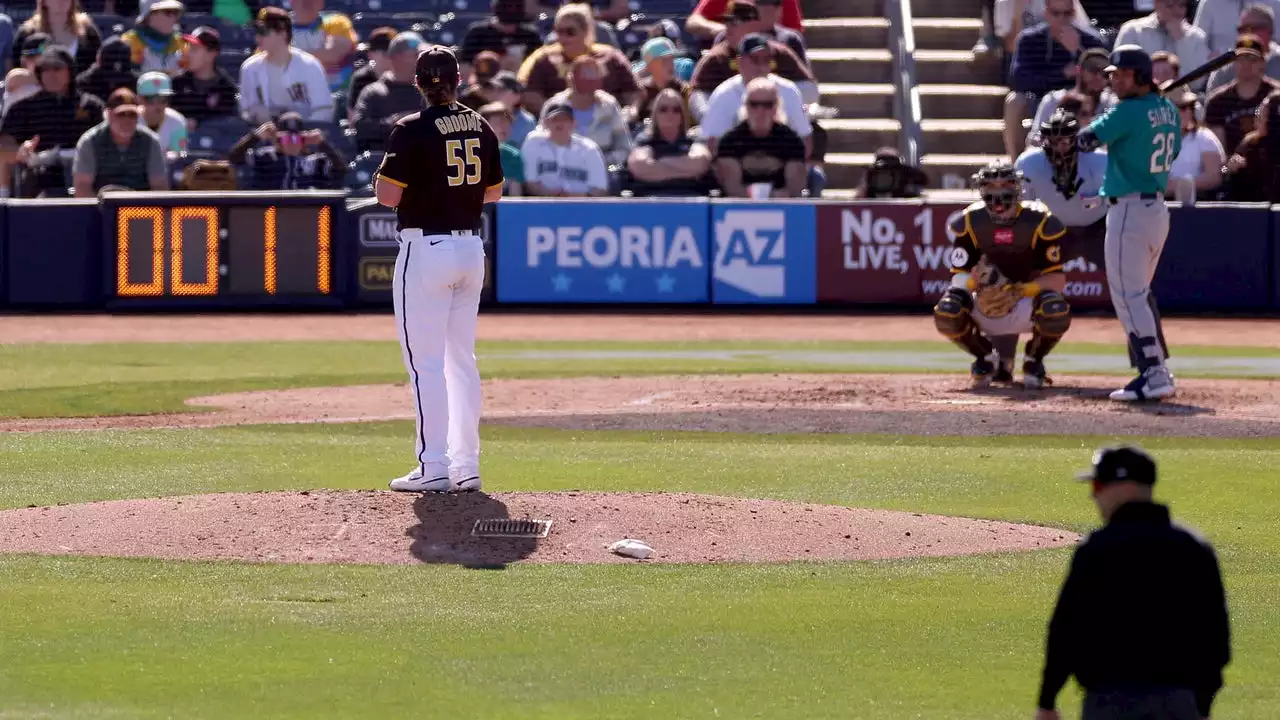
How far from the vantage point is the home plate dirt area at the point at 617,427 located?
8500 mm

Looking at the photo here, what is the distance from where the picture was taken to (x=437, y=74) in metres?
8.86

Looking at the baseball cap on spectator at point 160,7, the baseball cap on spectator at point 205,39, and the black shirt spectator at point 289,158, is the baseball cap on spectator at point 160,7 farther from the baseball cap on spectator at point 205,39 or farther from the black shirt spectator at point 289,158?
the black shirt spectator at point 289,158

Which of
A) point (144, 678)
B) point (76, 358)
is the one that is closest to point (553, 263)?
point (76, 358)

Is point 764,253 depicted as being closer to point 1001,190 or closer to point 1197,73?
point 1001,190

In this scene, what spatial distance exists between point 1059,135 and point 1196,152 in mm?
6981

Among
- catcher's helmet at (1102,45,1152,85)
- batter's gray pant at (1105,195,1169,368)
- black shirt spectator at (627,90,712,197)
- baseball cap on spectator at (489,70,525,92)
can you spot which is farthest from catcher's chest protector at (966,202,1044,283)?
baseball cap on spectator at (489,70,525,92)

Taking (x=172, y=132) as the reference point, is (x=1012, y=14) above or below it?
above

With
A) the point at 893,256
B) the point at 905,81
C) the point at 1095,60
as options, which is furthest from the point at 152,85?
the point at 1095,60

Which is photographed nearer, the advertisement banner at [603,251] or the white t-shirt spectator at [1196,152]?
the white t-shirt spectator at [1196,152]

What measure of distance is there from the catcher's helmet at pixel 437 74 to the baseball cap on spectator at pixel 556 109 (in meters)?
11.9

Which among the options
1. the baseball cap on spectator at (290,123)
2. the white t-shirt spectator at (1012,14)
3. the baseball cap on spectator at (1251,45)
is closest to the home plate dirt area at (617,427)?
the baseball cap on spectator at (290,123)

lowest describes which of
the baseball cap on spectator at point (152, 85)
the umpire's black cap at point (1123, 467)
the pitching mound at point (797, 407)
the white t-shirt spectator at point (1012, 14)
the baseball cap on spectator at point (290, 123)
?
the pitching mound at point (797, 407)

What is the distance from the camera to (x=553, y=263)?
71.6 feet

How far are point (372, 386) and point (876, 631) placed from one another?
374 inches
